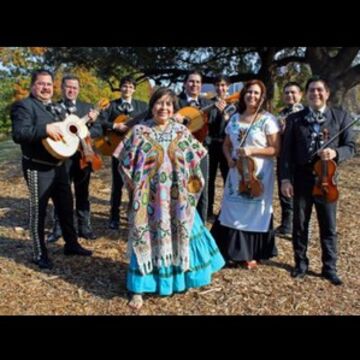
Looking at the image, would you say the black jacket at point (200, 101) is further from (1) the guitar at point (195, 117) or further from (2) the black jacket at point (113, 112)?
(2) the black jacket at point (113, 112)

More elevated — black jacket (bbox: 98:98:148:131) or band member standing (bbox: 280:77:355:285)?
black jacket (bbox: 98:98:148:131)

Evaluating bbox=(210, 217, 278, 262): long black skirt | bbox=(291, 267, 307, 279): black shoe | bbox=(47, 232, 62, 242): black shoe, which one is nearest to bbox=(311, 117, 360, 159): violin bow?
bbox=(210, 217, 278, 262): long black skirt

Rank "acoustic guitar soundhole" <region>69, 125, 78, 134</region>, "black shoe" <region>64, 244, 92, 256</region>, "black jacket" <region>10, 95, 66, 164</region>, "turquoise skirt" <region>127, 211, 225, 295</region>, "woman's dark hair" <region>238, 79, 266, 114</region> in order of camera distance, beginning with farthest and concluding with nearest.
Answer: "black shoe" <region>64, 244, 92, 256</region> → "acoustic guitar soundhole" <region>69, 125, 78, 134</region> → "woman's dark hair" <region>238, 79, 266, 114</region> → "black jacket" <region>10, 95, 66, 164</region> → "turquoise skirt" <region>127, 211, 225, 295</region>

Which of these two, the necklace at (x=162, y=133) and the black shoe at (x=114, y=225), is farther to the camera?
the black shoe at (x=114, y=225)

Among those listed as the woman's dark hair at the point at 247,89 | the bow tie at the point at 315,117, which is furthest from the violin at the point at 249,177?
the bow tie at the point at 315,117

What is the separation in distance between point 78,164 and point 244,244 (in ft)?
7.26

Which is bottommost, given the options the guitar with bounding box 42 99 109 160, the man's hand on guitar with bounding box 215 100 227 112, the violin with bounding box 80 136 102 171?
the violin with bounding box 80 136 102 171

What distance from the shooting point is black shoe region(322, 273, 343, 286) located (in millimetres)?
4156

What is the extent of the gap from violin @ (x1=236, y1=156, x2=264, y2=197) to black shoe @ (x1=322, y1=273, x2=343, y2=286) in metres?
1.02

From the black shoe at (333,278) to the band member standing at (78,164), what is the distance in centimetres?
280

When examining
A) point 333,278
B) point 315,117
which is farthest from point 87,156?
point 333,278

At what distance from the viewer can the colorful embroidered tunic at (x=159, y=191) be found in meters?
3.62

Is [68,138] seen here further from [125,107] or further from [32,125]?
[125,107]

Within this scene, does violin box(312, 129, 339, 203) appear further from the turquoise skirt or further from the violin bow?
the turquoise skirt
